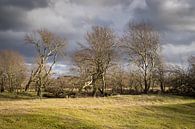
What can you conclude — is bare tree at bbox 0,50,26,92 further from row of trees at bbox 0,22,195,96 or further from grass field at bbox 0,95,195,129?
grass field at bbox 0,95,195,129

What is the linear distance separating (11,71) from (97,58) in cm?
3538

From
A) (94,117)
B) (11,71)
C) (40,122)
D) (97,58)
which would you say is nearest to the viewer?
(40,122)

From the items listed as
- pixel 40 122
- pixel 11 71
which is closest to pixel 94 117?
pixel 40 122

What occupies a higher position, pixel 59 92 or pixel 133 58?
pixel 133 58

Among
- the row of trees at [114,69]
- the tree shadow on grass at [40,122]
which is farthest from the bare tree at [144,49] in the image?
the tree shadow on grass at [40,122]

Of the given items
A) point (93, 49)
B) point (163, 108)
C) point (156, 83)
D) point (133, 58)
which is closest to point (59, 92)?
point (93, 49)

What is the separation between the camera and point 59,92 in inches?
2589

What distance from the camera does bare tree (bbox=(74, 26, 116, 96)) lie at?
219ft

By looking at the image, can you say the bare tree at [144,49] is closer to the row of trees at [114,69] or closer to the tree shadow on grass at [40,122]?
the row of trees at [114,69]

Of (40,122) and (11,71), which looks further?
(11,71)

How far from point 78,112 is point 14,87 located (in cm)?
5700

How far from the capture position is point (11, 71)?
3782 inches

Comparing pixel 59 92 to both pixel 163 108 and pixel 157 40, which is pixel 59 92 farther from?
pixel 163 108

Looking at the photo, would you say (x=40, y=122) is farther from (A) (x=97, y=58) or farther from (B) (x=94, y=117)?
(A) (x=97, y=58)
